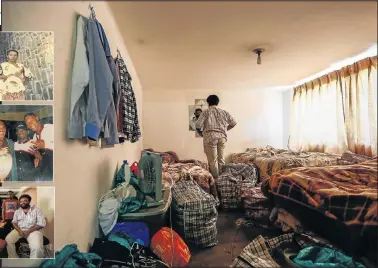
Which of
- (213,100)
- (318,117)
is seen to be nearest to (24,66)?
(213,100)

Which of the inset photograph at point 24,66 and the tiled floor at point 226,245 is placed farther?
the tiled floor at point 226,245

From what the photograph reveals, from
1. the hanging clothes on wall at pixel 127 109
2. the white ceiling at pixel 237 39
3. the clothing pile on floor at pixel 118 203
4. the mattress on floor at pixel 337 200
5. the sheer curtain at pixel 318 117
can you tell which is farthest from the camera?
the hanging clothes on wall at pixel 127 109

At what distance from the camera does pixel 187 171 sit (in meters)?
1.09

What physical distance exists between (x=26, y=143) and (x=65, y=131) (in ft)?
0.40

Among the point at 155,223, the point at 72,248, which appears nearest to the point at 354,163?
the point at 155,223

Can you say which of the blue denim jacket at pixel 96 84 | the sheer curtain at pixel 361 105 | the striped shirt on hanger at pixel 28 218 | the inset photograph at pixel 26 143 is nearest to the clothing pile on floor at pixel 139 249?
the striped shirt on hanger at pixel 28 218

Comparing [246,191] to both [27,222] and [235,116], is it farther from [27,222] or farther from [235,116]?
[27,222]

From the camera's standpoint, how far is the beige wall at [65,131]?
0.63 m

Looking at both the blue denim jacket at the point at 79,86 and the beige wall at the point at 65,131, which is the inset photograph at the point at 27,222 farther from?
the blue denim jacket at the point at 79,86

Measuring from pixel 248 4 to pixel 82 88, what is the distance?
1.88 ft

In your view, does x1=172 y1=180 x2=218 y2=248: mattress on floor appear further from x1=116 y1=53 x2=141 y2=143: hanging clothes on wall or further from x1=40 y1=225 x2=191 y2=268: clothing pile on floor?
x1=116 y1=53 x2=141 y2=143: hanging clothes on wall

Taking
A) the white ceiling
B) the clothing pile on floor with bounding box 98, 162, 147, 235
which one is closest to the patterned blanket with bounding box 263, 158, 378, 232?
the white ceiling

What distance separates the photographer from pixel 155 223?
1.08 metres

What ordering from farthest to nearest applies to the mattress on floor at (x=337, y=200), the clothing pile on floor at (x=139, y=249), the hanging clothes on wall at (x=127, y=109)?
the hanging clothes on wall at (x=127, y=109) < the clothing pile on floor at (x=139, y=249) < the mattress on floor at (x=337, y=200)
